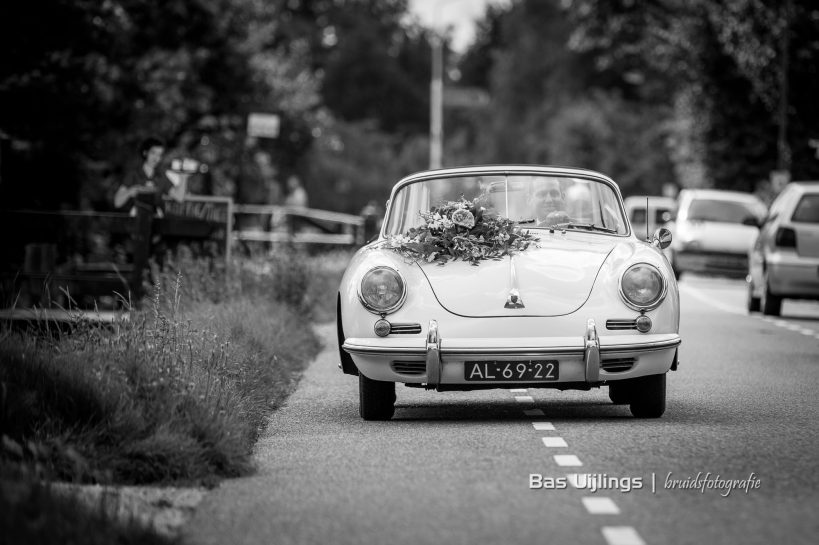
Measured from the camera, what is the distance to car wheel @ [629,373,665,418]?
9977 millimetres

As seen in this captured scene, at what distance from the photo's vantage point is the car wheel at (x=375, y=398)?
33.0 feet

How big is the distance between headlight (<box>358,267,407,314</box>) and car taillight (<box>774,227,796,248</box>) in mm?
11913

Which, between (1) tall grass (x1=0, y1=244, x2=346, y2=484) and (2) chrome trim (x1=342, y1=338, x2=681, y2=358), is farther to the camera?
(2) chrome trim (x1=342, y1=338, x2=681, y2=358)

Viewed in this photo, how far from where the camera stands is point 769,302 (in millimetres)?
21281

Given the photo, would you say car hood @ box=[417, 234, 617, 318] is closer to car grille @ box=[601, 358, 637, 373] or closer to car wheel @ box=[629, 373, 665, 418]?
car grille @ box=[601, 358, 637, 373]

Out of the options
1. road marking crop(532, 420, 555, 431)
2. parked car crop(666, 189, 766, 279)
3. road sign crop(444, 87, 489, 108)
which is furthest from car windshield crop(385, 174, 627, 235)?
road sign crop(444, 87, 489, 108)

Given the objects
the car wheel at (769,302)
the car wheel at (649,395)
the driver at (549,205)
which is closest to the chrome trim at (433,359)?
the car wheel at (649,395)

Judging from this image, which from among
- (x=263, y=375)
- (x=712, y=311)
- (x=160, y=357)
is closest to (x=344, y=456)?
(x=160, y=357)

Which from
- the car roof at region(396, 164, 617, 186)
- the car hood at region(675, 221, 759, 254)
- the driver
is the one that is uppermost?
the car roof at region(396, 164, 617, 186)

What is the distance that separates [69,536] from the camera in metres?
5.61

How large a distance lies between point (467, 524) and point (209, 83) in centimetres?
3249

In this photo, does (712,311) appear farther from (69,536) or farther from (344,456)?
(69,536)

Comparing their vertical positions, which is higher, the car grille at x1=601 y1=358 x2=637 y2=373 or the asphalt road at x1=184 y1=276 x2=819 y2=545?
the car grille at x1=601 y1=358 x2=637 y2=373

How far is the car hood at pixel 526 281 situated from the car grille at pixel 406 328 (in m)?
0.21
